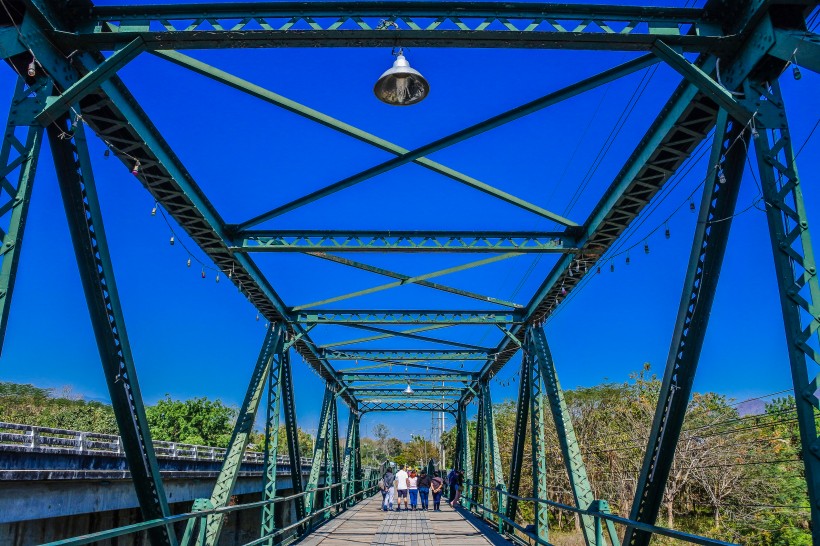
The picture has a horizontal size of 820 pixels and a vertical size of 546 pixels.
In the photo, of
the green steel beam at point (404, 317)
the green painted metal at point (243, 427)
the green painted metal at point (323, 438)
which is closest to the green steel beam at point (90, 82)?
the green painted metal at point (243, 427)

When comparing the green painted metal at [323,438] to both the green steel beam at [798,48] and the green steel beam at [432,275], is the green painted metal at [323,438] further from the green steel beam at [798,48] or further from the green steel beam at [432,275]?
the green steel beam at [798,48]

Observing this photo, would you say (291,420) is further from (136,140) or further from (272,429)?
(136,140)

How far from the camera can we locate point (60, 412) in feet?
201

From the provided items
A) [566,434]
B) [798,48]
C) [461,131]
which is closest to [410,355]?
[566,434]

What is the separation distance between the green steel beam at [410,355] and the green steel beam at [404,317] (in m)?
4.70

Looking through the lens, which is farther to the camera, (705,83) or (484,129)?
(484,129)

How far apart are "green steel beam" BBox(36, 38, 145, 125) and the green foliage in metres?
60.1

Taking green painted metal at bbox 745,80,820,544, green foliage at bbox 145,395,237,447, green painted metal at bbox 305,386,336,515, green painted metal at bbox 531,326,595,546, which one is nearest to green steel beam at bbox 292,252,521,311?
green painted metal at bbox 531,326,595,546

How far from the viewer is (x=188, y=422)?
208 feet

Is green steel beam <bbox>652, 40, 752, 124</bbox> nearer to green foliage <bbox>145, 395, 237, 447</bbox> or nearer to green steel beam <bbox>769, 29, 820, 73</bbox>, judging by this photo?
green steel beam <bbox>769, 29, 820, 73</bbox>

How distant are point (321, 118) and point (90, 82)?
9.57 ft

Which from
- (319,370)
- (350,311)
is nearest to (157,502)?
(350,311)

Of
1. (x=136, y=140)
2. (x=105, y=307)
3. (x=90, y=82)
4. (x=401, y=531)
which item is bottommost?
(x=401, y=531)

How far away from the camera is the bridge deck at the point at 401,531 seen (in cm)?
1348
